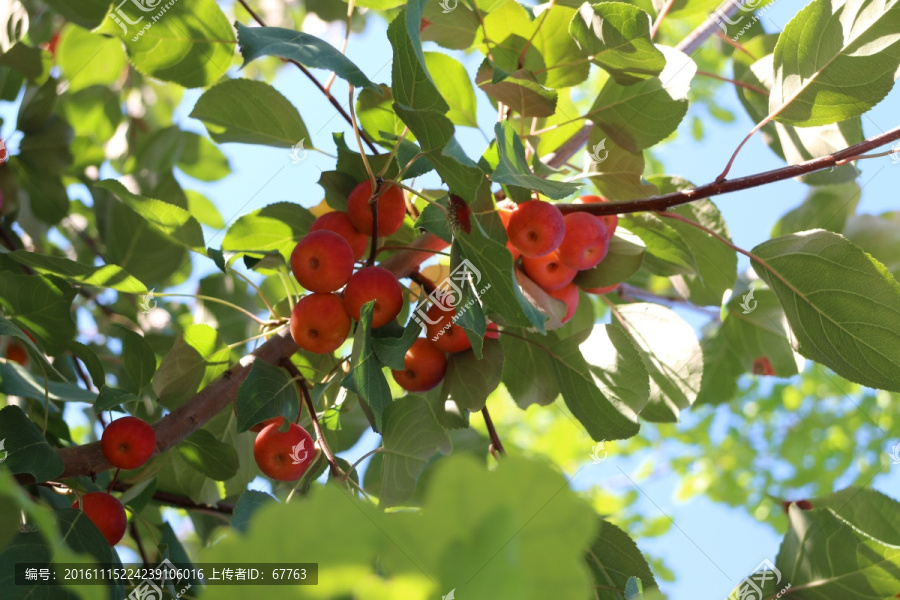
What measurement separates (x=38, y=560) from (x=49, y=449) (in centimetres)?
17

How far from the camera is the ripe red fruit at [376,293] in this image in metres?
1.03

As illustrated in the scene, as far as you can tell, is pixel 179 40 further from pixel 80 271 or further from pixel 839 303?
pixel 839 303

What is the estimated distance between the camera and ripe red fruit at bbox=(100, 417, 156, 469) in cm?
102

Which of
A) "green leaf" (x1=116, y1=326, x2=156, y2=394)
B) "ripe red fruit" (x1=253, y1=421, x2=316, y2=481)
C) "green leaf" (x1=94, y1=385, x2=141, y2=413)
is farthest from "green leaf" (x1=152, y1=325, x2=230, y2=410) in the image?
"ripe red fruit" (x1=253, y1=421, x2=316, y2=481)

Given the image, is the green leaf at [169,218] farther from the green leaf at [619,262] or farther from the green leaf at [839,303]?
the green leaf at [839,303]

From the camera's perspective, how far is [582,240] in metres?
1.11

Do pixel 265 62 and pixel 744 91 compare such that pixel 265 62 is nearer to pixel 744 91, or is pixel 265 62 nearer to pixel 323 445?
pixel 744 91

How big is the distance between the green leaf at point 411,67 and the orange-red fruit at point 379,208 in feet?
0.82

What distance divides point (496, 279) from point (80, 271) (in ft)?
2.26

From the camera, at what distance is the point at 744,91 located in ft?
4.86

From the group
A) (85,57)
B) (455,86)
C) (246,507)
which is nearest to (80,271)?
(246,507)

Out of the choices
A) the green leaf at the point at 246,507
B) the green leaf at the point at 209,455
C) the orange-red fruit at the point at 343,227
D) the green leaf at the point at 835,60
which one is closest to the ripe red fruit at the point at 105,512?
the green leaf at the point at 209,455

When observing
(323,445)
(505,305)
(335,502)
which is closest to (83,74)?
(323,445)

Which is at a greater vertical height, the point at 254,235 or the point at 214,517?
the point at 254,235
